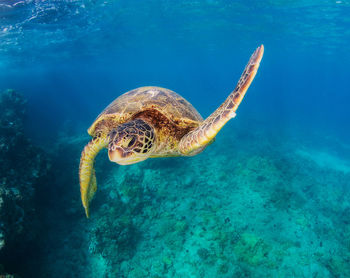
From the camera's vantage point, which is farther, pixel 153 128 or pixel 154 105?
pixel 154 105

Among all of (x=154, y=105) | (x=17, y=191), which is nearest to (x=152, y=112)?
(x=154, y=105)

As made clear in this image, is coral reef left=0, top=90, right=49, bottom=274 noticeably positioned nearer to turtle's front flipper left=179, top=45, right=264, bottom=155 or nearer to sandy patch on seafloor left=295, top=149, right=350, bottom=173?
turtle's front flipper left=179, top=45, right=264, bottom=155

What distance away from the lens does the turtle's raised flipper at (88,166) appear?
12.1ft

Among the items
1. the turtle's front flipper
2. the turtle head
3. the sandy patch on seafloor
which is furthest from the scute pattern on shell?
the sandy patch on seafloor

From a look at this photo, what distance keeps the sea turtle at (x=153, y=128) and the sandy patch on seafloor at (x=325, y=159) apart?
12540 mm

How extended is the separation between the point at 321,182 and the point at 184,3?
14.7m

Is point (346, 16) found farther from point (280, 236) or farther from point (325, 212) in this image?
point (280, 236)

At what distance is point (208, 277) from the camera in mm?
4090

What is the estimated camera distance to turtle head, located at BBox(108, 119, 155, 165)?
2.25m

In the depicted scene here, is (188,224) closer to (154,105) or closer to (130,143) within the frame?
(154,105)

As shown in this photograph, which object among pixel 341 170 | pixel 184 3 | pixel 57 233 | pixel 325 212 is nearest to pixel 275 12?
pixel 184 3

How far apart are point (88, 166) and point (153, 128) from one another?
6.56 feet

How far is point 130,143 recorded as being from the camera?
→ 7.88ft

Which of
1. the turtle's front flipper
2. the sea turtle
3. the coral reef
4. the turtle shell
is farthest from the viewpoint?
the coral reef
